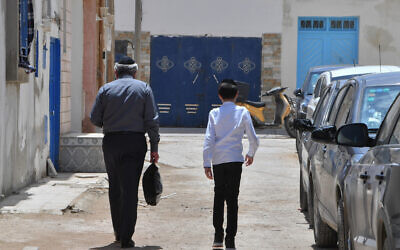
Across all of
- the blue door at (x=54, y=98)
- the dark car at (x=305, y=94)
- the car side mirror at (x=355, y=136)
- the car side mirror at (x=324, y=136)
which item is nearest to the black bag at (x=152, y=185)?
the car side mirror at (x=324, y=136)

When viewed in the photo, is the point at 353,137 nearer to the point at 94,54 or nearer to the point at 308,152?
the point at 308,152

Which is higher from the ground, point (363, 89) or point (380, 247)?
point (363, 89)

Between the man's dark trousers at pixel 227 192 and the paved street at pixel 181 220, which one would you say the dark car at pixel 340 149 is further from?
the man's dark trousers at pixel 227 192

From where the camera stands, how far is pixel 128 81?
9398 millimetres

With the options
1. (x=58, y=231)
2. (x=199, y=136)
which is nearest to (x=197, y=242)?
(x=58, y=231)

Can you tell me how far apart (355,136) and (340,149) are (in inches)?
69.7

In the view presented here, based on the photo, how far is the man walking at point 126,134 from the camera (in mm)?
9188

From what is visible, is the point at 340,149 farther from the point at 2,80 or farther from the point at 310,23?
the point at 310,23

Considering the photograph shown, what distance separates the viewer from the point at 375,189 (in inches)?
210

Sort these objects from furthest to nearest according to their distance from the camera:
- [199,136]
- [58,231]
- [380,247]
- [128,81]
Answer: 1. [199,136]
2. [58,231]
3. [128,81]
4. [380,247]

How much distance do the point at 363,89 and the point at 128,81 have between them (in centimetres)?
242

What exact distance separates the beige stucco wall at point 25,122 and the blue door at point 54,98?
351 mm

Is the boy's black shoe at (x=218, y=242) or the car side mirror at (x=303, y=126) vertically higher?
the car side mirror at (x=303, y=126)

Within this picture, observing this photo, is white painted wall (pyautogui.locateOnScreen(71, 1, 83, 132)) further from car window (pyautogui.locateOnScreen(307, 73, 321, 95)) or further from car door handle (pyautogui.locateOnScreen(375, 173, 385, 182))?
car door handle (pyautogui.locateOnScreen(375, 173, 385, 182))
